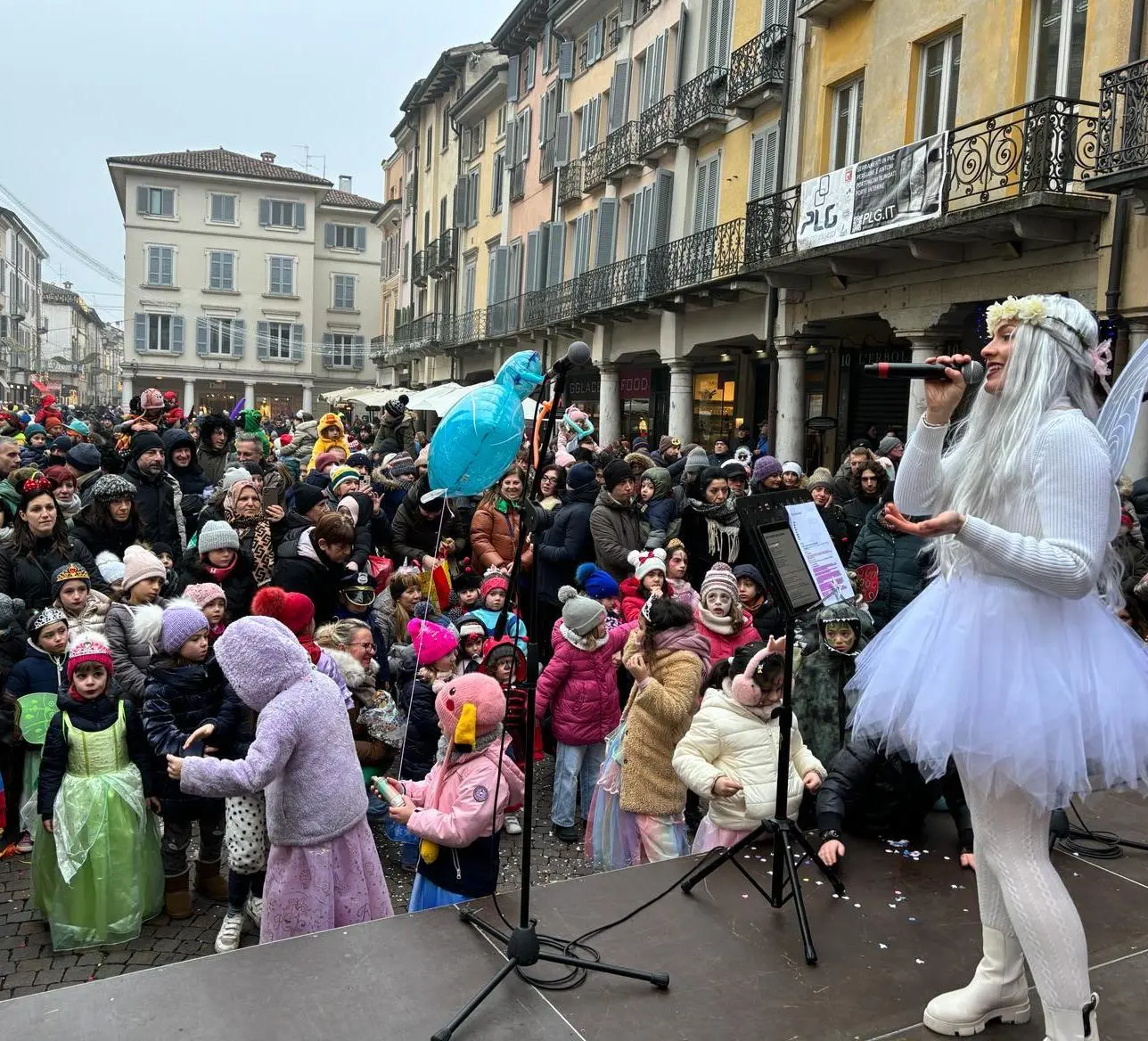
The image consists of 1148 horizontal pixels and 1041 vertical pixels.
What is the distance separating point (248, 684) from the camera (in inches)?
146

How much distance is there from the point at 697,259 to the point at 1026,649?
1620cm

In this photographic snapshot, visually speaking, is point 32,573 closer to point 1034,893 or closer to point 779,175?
point 1034,893

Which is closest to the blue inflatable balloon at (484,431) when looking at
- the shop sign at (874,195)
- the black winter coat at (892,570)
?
the black winter coat at (892,570)

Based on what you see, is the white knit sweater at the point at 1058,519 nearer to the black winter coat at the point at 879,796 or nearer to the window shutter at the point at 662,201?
the black winter coat at the point at 879,796

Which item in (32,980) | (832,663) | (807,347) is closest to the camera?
(32,980)

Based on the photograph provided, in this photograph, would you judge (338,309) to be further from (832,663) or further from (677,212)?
(832,663)

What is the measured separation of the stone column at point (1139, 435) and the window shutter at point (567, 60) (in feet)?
63.8

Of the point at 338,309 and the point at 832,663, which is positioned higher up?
the point at 338,309

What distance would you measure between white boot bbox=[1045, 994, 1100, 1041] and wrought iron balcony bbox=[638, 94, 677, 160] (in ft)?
61.2

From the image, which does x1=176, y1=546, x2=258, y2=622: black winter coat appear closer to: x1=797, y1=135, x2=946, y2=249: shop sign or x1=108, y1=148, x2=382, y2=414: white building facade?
x1=797, y1=135, x2=946, y2=249: shop sign

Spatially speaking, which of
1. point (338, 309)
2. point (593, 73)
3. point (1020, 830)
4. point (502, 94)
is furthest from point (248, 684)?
point (338, 309)

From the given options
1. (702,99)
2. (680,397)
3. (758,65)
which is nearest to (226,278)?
(680,397)

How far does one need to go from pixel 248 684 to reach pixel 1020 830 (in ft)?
8.61

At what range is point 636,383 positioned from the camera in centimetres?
2448
